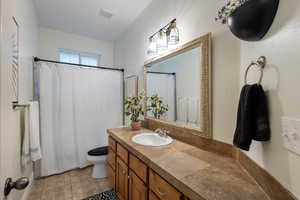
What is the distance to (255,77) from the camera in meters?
0.82

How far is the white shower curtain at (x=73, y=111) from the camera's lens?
223 cm

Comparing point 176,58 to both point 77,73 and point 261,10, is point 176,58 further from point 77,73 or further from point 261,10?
point 77,73

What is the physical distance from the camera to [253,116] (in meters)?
0.72

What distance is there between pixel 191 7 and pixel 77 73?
2.11 m

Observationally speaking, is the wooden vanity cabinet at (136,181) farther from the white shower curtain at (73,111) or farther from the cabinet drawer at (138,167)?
the white shower curtain at (73,111)

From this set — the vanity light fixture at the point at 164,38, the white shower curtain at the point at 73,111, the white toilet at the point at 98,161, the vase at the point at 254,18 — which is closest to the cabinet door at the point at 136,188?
the white toilet at the point at 98,161

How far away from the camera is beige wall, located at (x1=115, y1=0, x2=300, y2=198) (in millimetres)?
548

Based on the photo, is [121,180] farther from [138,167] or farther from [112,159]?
[138,167]

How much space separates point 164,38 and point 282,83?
1.37m

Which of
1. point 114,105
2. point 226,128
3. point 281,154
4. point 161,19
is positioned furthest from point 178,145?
point 114,105

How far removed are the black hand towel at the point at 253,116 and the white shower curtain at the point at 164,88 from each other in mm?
946

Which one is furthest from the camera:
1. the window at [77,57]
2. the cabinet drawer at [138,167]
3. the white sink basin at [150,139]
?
the window at [77,57]

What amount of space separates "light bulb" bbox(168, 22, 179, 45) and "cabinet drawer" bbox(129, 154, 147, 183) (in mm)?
1309

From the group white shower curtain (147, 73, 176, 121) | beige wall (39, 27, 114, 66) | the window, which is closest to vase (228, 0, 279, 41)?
white shower curtain (147, 73, 176, 121)
